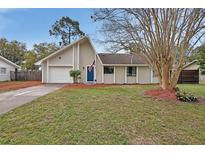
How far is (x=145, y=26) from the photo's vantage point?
1234 centimetres

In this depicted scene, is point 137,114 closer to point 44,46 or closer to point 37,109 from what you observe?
point 37,109

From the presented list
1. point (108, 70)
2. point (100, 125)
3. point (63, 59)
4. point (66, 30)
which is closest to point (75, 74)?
point (63, 59)

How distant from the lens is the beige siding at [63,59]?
22.2 meters

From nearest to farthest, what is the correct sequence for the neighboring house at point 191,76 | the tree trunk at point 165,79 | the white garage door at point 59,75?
the tree trunk at point 165,79 → the white garage door at point 59,75 → the neighboring house at point 191,76

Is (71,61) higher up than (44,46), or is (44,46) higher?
(44,46)

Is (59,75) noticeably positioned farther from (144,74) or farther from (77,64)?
(144,74)

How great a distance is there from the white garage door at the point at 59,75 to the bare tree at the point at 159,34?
928cm

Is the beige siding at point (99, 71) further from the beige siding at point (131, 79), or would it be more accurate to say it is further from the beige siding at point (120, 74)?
the beige siding at point (131, 79)

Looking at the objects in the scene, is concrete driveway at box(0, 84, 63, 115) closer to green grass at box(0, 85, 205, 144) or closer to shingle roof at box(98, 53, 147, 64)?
green grass at box(0, 85, 205, 144)

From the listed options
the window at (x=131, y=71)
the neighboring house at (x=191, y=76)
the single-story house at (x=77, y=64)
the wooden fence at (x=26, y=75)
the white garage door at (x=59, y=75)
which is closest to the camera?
the single-story house at (x=77, y=64)

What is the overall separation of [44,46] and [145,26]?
1125 inches

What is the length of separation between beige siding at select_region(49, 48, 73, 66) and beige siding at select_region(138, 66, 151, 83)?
250 inches

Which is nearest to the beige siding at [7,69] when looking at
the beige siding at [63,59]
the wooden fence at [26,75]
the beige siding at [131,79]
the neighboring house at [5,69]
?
the neighboring house at [5,69]

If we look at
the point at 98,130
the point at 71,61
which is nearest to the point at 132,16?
the point at 98,130
